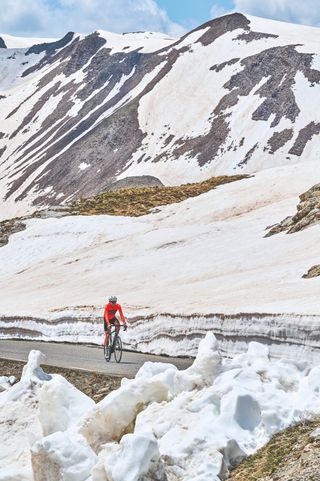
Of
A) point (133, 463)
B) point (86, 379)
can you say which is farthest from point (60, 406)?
point (86, 379)

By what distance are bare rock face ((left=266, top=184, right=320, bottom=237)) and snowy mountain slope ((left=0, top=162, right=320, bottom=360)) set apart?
3.07 ft

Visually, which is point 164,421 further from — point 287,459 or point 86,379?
point 86,379

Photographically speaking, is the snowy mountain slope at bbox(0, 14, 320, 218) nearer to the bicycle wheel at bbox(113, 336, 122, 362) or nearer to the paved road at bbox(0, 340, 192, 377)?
the paved road at bbox(0, 340, 192, 377)

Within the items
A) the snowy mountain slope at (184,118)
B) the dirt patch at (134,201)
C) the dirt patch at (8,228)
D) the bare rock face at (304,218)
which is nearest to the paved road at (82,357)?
the bare rock face at (304,218)

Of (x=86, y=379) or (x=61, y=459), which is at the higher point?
(x=61, y=459)

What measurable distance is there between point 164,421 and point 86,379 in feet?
21.8

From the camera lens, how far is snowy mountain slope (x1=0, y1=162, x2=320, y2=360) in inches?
655

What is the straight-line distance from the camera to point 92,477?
7465mm

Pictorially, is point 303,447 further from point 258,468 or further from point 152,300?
point 152,300

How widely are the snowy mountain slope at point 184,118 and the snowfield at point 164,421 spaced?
97.6 m

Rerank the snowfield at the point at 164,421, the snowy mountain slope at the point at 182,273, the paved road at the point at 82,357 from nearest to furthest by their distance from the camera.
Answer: the snowfield at the point at 164,421, the snowy mountain slope at the point at 182,273, the paved road at the point at 82,357

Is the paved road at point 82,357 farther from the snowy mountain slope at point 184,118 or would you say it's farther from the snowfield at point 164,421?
the snowy mountain slope at point 184,118

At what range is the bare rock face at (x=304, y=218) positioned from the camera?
3481cm

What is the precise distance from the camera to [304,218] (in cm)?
3550
